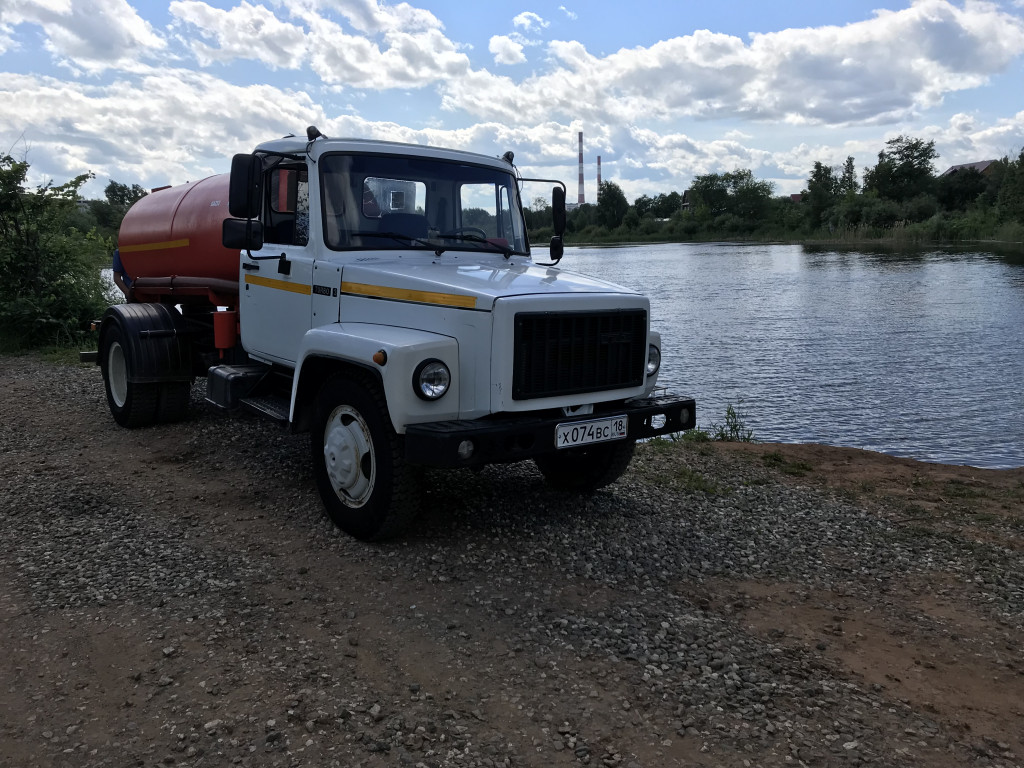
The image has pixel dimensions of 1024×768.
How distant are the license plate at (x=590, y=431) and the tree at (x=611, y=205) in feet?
328

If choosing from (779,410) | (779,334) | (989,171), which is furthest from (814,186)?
(779,410)

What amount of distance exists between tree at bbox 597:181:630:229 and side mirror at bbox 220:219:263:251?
326 ft

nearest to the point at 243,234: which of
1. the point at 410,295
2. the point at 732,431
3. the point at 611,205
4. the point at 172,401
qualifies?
the point at 410,295

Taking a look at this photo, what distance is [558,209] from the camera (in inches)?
281

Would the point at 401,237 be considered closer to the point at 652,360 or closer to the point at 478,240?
the point at 478,240

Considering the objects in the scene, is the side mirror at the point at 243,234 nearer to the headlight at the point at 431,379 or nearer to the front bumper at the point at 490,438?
the headlight at the point at 431,379

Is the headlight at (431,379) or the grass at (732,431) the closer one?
the headlight at (431,379)

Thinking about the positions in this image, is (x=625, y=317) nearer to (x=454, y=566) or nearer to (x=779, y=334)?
(x=454, y=566)

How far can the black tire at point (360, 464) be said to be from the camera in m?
5.25

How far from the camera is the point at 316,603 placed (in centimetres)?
470

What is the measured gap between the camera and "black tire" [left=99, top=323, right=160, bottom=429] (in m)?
8.57

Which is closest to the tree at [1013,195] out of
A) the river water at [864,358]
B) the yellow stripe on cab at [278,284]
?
the river water at [864,358]

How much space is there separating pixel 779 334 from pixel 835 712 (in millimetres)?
18744

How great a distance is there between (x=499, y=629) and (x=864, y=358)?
1521 centimetres
